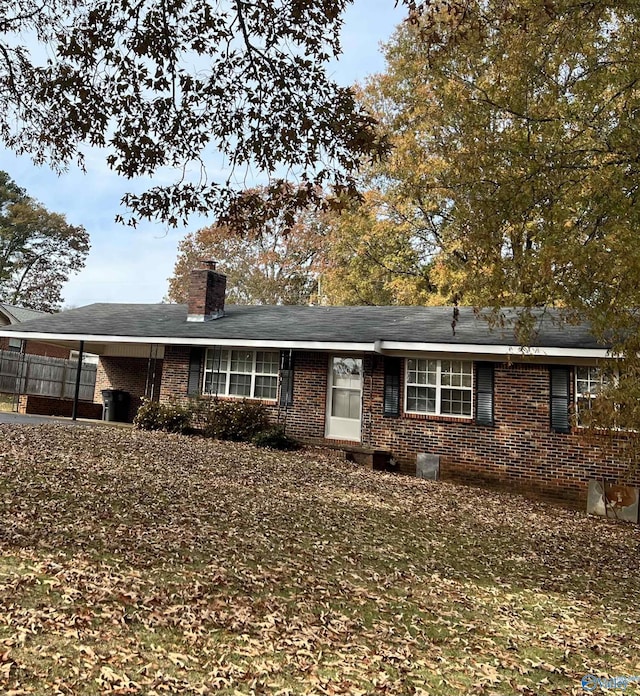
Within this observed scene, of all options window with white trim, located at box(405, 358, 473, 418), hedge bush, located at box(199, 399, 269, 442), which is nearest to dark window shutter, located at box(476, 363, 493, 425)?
window with white trim, located at box(405, 358, 473, 418)

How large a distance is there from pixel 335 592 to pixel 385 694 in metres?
1.65

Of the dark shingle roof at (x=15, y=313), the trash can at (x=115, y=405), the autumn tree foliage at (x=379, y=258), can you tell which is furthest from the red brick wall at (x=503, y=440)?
the dark shingle roof at (x=15, y=313)

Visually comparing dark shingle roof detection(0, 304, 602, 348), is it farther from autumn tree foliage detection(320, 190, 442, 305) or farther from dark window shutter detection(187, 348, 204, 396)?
autumn tree foliage detection(320, 190, 442, 305)

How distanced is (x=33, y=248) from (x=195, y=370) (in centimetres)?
3174

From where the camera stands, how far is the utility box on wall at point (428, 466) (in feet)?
41.8

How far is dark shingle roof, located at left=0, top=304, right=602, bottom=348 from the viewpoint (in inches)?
499

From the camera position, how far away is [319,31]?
564 centimetres

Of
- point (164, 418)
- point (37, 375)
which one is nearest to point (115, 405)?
point (37, 375)

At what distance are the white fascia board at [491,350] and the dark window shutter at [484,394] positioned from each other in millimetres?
572

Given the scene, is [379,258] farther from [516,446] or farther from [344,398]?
[516,446]

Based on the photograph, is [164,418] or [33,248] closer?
[164,418]

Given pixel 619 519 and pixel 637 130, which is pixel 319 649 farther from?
pixel 619 519

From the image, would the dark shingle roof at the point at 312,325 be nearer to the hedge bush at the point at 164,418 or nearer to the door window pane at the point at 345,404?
the door window pane at the point at 345,404

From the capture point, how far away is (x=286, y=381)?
1450 cm
